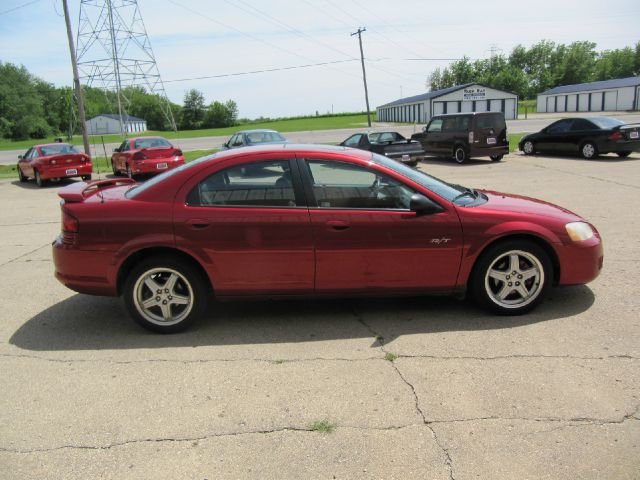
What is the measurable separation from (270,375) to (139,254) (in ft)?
5.28

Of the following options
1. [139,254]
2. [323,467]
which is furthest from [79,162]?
[323,467]

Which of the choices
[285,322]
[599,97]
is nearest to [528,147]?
[285,322]

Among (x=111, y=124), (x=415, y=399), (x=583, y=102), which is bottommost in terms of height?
(x=415, y=399)

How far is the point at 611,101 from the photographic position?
2746 inches

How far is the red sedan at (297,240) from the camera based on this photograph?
4.25 m

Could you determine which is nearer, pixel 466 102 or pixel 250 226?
pixel 250 226

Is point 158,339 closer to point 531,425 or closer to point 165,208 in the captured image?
point 165,208

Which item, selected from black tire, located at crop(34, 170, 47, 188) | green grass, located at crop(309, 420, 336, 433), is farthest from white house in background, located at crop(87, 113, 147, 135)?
green grass, located at crop(309, 420, 336, 433)

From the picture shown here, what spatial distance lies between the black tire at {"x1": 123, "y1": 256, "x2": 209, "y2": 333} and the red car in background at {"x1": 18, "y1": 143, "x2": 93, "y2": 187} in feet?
49.9

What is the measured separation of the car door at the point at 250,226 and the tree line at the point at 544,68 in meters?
118

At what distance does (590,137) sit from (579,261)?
50.1ft

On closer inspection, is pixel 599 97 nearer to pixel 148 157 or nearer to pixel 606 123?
pixel 606 123

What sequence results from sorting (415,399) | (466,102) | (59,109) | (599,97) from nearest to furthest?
1. (415,399)
2. (466,102)
3. (599,97)
4. (59,109)

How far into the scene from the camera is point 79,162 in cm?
1780
